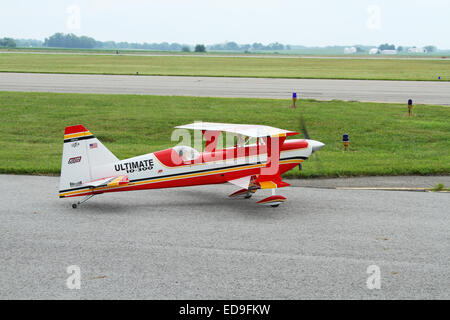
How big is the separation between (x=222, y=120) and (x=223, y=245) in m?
15.4

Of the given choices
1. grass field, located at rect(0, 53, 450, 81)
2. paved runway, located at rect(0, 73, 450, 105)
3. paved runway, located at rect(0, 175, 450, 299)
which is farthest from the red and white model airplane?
grass field, located at rect(0, 53, 450, 81)

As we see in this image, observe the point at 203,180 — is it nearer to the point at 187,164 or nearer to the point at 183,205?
the point at 187,164

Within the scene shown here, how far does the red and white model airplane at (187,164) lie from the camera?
12102mm

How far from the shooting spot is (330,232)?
11.0 metres

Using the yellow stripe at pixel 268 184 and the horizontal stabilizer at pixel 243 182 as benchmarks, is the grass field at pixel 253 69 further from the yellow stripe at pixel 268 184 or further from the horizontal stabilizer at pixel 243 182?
the yellow stripe at pixel 268 184

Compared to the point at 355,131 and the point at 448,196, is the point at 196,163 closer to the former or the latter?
the point at 448,196

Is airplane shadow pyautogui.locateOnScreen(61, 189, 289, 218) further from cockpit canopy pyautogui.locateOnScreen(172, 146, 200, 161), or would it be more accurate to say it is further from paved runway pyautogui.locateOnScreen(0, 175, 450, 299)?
cockpit canopy pyautogui.locateOnScreen(172, 146, 200, 161)

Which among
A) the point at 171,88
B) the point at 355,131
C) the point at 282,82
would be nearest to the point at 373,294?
the point at 355,131

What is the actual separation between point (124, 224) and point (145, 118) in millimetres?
14819

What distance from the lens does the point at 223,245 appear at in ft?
33.4

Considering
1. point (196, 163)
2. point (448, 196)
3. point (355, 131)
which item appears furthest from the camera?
point (355, 131)

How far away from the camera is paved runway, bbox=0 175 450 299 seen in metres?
8.30

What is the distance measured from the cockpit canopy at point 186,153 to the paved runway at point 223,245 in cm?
126
